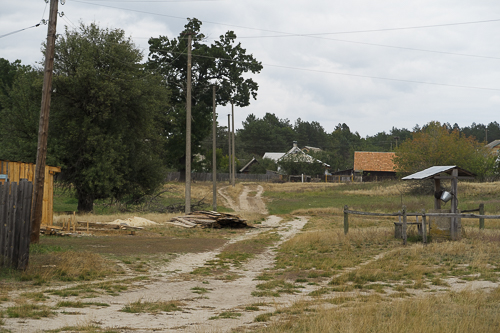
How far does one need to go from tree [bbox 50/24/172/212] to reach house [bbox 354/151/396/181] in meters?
59.4

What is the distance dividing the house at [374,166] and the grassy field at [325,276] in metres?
66.9

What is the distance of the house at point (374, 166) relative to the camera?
85856 mm

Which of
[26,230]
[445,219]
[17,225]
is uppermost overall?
[445,219]

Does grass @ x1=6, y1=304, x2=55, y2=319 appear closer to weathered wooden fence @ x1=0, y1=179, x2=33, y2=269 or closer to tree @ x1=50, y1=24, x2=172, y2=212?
weathered wooden fence @ x1=0, y1=179, x2=33, y2=269

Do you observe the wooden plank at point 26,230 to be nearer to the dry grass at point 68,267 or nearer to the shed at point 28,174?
the dry grass at point 68,267

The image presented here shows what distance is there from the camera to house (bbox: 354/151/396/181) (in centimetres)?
8586

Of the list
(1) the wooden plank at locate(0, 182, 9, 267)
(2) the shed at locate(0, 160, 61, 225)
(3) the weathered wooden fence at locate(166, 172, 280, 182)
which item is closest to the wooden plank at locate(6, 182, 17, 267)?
(1) the wooden plank at locate(0, 182, 9, 267)

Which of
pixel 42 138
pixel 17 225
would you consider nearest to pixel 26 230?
pixel 17 225

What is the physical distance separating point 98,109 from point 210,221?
37.0 ft

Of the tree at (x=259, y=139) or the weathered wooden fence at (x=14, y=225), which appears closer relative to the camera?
the weathered wooden fence at (x=14, y=225)

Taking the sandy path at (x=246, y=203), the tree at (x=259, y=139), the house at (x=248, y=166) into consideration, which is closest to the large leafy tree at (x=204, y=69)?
the sandy path at (x=246, y=203)

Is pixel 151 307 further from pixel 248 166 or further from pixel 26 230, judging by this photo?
pixel 248 166

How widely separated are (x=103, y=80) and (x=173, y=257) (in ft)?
63.5

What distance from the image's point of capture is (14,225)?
11.0 metres
